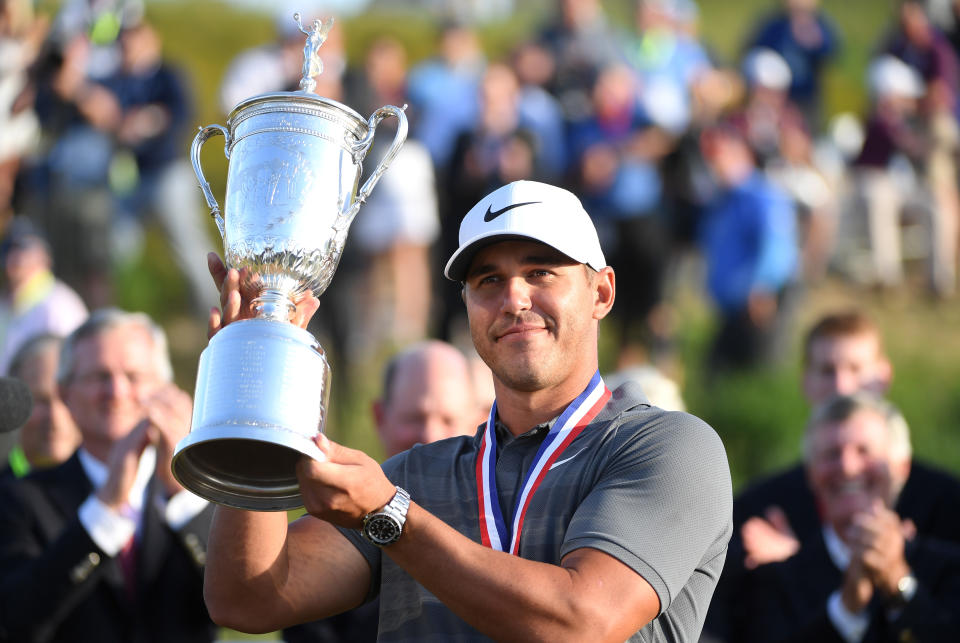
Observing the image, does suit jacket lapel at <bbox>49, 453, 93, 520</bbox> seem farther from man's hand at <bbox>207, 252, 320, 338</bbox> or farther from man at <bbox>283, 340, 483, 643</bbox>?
man's hand at <bbox>207, 252, 320, 338</bbox>

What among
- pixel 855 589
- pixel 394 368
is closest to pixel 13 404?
pixel 394 368

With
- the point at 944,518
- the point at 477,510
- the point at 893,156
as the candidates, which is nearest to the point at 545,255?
the point at 477,510

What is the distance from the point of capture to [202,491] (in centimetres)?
290

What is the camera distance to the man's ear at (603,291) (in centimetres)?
331

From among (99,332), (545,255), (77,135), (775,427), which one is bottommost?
(775,427)

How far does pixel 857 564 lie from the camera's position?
197 inches

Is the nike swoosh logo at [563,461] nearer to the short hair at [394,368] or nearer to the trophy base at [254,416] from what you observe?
the trophy base at [254,416]

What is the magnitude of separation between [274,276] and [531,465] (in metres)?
0.71

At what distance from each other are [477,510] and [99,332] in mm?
2746

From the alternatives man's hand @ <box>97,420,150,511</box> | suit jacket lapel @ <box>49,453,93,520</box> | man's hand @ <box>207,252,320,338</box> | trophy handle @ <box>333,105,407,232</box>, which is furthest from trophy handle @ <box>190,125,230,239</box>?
suit jacket lapel @ <box>49,453,93,520</box>

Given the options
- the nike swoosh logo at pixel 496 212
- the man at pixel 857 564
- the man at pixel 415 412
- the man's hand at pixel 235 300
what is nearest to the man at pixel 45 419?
the man at pixel 415 412

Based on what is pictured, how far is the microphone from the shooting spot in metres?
3.21

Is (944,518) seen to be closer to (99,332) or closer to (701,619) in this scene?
(701,619)

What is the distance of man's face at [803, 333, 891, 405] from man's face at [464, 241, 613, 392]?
3.57 metres
